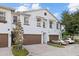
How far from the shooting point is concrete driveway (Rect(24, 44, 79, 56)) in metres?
10.0

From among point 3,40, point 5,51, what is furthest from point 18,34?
point 5,51

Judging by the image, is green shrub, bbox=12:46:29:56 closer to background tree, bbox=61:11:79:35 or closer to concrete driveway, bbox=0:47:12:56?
concrete driveway, bbox=0:47:12:56

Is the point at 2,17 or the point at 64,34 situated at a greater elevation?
the point at 2,17

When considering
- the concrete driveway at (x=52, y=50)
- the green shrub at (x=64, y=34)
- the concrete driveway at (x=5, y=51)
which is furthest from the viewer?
the green shrub at (x=64, y=34)

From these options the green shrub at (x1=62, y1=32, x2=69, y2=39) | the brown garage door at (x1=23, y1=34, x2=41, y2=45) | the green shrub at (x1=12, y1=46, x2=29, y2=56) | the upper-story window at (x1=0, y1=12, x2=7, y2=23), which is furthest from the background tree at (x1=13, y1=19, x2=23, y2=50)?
the green shrub at (x1=62, y1=32, x2=69, y2=39)

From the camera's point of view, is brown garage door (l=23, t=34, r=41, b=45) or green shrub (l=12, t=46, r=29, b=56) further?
brown garage door (l=23, t=34, r=41, b=45)

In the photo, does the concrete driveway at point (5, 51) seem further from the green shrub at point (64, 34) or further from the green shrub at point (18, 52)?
the green shrub at point (64, 34)

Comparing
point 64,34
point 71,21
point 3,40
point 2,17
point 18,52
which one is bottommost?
point 18,52

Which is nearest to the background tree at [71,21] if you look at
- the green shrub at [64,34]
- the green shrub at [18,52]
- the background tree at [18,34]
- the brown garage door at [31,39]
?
the green shrub at [64,34]

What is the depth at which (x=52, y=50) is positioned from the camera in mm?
10133

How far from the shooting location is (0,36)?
10195 millimetres

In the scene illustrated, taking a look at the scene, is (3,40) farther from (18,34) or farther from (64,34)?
(64,34)

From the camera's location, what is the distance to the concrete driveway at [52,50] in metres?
10.0

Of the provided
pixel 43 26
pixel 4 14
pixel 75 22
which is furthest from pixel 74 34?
pixel 4 14
